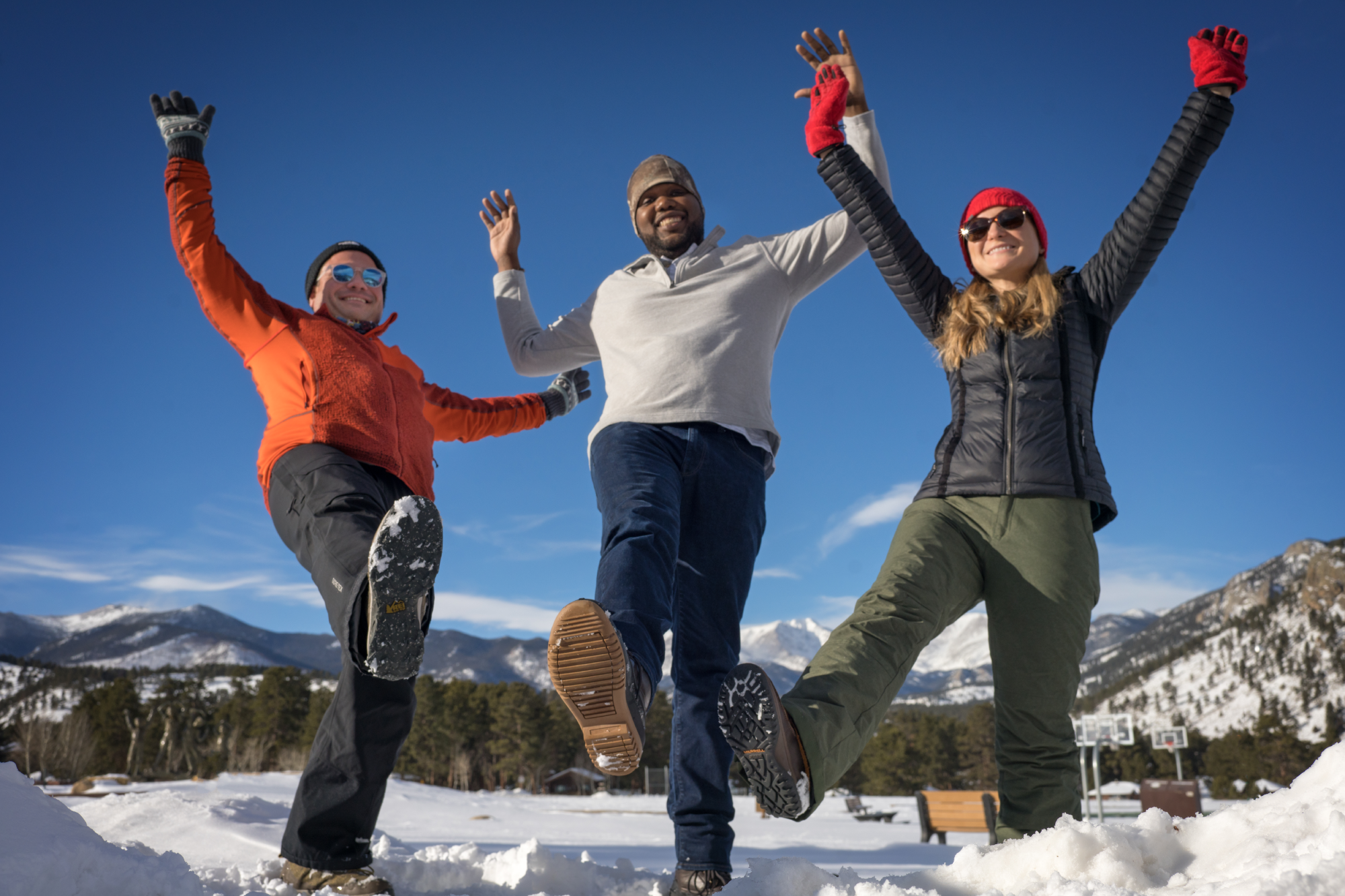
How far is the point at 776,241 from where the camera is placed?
350cm

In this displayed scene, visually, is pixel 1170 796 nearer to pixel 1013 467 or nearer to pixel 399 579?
pixel 1013 467

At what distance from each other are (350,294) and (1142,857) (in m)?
3.45

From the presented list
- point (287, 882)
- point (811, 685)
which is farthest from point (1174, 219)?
point (287, 882)

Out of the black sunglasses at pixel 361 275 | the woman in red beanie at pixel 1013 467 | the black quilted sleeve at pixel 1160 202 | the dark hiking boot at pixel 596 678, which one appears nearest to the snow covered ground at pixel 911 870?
the woman in red beanie at pixel 1013 467

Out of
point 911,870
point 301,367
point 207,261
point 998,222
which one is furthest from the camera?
point 207,261

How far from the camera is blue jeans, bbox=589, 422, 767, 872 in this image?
279cm

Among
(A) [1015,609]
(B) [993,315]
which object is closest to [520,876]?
(A) [1015,609]

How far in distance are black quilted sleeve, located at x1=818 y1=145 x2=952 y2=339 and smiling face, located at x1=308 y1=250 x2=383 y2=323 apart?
2.04 meters

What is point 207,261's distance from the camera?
3338 millimetres

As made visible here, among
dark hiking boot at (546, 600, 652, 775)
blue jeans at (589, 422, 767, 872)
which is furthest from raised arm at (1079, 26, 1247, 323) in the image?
dark hiking boot at (546, 600, 652, 775)

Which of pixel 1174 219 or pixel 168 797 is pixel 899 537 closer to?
pixel 1174 219

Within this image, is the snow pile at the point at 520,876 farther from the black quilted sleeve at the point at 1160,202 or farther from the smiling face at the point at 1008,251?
the black quilted sleeve at the point at 1160,202

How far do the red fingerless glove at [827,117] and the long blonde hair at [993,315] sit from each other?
709 millimetres

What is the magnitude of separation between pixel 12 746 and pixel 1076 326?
61113mm
